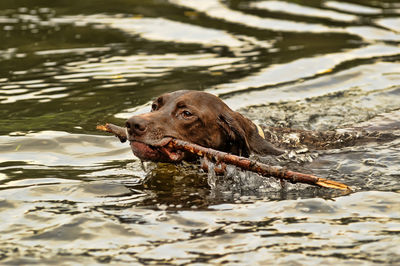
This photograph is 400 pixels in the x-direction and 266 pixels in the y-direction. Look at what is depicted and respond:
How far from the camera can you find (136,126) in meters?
6.64

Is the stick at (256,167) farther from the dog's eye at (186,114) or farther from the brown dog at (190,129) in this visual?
the dog's eye at (186,114)

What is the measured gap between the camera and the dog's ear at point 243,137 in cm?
741

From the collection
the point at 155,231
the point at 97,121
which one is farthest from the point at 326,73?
the point at 155,231

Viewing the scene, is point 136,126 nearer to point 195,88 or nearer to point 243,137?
point 243,137

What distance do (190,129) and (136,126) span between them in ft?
2.35

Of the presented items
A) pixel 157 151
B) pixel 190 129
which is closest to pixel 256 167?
pixel 157 151

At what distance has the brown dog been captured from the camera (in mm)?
6719

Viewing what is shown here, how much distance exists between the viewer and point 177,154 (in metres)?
6.95

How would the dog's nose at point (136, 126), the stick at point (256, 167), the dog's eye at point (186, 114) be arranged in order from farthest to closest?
the dog's eye at point (186, 114) → the dog's nose at point (136, 126) → the stick at point (256, 167)

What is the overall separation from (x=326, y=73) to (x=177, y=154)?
19.1 feet

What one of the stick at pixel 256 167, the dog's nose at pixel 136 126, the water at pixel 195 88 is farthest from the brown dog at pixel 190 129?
the water at pixel 195 88

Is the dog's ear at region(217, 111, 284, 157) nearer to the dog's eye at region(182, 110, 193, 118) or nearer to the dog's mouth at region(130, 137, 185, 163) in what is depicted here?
the dog's eye at region(182, 110, 193, 118)

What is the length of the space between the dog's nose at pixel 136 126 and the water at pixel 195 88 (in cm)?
58

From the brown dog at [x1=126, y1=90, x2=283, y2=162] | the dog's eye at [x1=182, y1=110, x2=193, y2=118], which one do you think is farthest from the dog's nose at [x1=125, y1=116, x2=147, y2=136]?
the dog's eye at [x1=182, y1=110, x2=193, y2=118]
